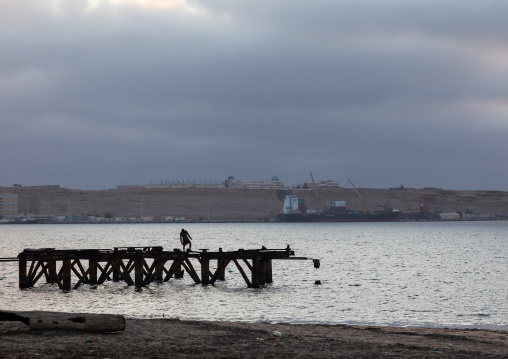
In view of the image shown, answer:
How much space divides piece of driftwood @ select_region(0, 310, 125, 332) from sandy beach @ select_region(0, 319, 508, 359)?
0.17m

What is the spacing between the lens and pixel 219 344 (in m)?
19.9

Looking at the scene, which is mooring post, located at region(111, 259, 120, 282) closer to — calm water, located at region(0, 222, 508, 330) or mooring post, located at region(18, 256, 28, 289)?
calm water, located at region(0, 222, 508, 330)

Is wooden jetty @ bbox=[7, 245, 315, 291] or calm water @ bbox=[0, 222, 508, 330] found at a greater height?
wooden jetty @ bbox=[7, 245, 315, 291]

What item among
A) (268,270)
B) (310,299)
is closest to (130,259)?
(268,270)

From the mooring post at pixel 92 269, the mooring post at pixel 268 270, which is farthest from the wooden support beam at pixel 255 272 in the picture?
the mooring post at pixel 92 269

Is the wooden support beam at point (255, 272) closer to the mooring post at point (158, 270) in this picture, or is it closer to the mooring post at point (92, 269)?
the mooring post at point (158, 270)

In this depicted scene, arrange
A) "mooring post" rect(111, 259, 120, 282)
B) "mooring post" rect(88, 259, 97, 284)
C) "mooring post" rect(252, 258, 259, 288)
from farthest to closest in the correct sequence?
"mooring post" rect(111, 259, 120, 282)
"mooring post" rect(252, 258, 259, 288)
"mooring post" rect(88, 259, 97, 284)

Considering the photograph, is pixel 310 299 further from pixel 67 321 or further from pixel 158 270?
pixel 67 321

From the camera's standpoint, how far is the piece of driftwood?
20.0 meters

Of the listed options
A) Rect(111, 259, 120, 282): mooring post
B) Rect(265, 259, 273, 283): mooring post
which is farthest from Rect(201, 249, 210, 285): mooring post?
Rect(111, 259, 120, 282): mooring post

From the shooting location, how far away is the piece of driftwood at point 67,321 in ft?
65.6

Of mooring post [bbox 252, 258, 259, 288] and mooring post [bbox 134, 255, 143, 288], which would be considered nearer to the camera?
mooring post [bbox 134, 255, 143, 288]

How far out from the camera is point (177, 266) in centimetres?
4744

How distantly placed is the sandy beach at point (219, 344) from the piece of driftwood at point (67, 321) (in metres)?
0.17
